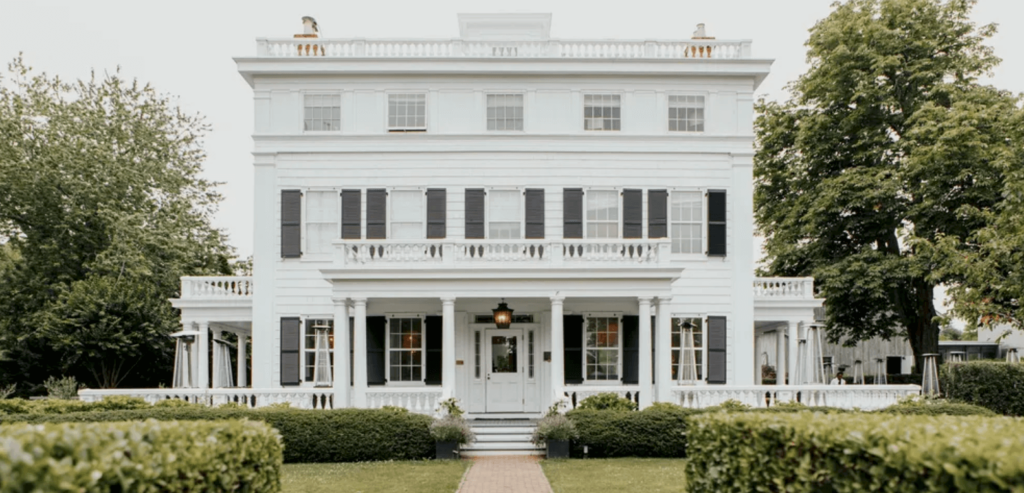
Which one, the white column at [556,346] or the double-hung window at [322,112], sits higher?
the double-hung window at [322,112]

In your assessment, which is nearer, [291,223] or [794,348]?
[291,223]

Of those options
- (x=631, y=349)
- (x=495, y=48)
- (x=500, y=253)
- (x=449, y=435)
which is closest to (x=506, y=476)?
(x=449, y=435)

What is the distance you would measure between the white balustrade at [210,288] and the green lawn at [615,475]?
1057 cm

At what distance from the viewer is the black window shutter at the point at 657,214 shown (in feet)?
77.5

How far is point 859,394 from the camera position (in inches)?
801

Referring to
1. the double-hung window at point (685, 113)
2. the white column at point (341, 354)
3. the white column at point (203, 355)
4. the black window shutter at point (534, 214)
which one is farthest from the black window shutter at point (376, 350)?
the double-hung window at point (685, 113)

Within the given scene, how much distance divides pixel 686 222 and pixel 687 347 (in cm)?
324

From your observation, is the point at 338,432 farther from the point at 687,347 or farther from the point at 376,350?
the point at 687,347

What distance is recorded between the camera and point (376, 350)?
23.3 meters

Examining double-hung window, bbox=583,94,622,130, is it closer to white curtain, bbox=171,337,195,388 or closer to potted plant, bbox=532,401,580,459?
potted plant, bbox=532,401,580,459

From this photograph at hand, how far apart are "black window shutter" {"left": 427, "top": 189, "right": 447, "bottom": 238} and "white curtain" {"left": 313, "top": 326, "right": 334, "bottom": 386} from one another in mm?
3655

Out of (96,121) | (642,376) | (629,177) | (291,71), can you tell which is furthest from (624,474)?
(96,121)

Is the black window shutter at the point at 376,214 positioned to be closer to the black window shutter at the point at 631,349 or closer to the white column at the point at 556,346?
the white column at the point at 556,346

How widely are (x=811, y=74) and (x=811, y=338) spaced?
1041 cm
